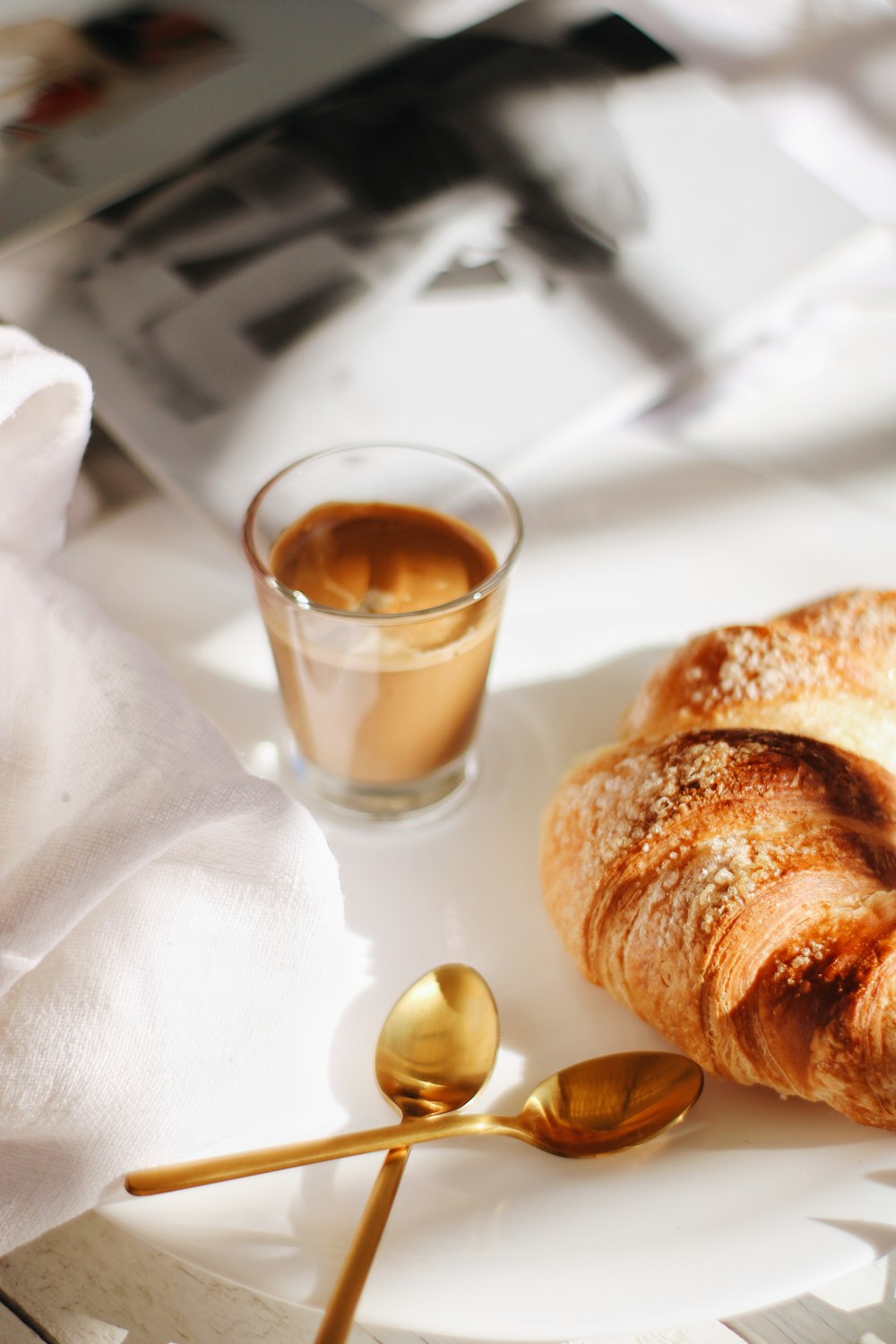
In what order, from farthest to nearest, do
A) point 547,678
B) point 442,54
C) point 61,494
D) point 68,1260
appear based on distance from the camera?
point 442,54, point 547,678, point 61,494, point 68,1260

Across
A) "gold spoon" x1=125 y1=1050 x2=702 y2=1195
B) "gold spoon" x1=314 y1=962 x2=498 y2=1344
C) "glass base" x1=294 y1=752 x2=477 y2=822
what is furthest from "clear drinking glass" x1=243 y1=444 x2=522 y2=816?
"gold spoon" x1=125 y1=1050 x2=702 y2=1195

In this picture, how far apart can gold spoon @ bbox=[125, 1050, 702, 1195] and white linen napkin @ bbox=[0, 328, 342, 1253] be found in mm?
28

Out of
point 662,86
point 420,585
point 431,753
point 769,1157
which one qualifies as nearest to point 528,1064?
point 769,1157

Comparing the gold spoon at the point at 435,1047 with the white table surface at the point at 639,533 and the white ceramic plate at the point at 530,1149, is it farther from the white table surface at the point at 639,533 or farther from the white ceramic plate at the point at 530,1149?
the white table surface at the point at 639,533

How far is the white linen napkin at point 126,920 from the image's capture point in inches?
30.5

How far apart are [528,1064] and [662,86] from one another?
139 cm

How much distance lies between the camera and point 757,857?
85 centimetres

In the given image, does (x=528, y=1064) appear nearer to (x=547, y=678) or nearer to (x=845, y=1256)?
(x=845, y=1256)

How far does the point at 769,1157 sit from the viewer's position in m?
0.83

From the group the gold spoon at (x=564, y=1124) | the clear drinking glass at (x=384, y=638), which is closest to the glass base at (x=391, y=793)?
the clear drinking glass at (x=384, y=638)

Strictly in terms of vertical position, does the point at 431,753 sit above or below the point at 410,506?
below

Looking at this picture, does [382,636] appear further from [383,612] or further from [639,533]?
[639,533]

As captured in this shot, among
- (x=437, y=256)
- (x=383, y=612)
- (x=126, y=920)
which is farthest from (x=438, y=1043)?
(x=437, y=256)

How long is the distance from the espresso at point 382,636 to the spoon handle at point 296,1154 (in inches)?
14.3
